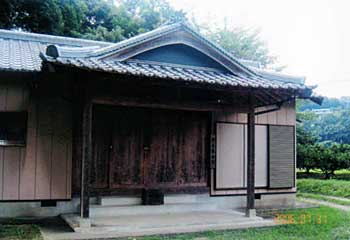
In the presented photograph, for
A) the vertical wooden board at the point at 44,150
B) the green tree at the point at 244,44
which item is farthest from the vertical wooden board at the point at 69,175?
the green tree at the point at 244,44

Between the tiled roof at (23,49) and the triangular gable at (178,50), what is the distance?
1.76 metres

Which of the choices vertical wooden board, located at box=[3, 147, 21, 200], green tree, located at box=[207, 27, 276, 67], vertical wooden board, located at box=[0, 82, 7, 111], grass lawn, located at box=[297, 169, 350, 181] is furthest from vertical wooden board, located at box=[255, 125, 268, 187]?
green tree, located at box=[207, 27, 276, 67]

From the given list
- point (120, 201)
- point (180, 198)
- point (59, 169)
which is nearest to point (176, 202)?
point (180, 198)

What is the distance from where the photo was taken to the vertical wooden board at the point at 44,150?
7418mm

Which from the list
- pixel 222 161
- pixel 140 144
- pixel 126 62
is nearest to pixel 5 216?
pixel 140 144

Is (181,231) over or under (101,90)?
under

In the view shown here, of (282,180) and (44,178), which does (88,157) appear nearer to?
(44,178)

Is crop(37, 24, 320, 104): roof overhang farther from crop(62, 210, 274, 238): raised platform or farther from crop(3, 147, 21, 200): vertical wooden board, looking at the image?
crop(62, 210, 274, 238): raised platform

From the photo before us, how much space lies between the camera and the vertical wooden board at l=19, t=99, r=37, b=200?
7305 millimetres

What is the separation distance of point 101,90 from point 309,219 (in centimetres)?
471

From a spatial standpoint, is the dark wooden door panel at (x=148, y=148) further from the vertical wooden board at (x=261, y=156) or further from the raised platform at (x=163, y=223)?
the vertical wooden board at (x=261, y=156)

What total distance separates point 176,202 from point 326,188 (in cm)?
650

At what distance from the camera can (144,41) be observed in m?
Result: 7.17

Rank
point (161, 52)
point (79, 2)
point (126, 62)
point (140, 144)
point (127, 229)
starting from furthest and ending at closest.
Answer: point (79, 2)
point (140, 144)
point (161, 52)
point (126, 62)
point (127, 229)
